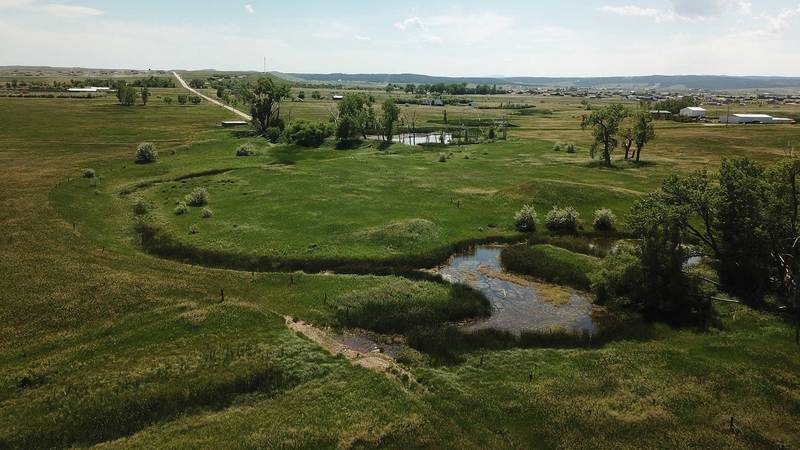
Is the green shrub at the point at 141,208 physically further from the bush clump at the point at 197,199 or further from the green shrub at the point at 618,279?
the green shrub at the point at 618,279

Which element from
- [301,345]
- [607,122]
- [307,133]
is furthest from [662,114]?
[301,345]

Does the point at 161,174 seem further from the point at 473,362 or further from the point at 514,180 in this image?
the point at 473,362

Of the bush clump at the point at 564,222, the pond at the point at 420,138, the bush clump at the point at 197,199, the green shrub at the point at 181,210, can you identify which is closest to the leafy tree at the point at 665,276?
the bush clump at the point at 564,222

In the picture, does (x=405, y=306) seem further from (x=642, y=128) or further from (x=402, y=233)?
(x=642, y=128)

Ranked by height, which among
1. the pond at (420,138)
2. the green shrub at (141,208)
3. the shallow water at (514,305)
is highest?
the pond at (420,138)

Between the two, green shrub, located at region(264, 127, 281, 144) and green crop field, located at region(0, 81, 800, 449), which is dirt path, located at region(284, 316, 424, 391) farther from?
green shrub, located at region(264, 127, 281, 144)

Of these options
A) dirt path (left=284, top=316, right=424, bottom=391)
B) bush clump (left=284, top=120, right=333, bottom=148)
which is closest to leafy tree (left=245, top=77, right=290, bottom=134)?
bush clump (left=284, top=120, right=333, bottom=148)
